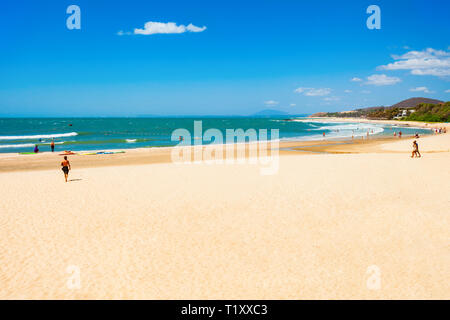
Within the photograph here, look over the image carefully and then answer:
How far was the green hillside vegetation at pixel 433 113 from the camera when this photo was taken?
109719 millimetres

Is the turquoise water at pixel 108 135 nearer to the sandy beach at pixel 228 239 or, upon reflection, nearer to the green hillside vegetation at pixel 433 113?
the green hillside vegetation at pixel 433 113

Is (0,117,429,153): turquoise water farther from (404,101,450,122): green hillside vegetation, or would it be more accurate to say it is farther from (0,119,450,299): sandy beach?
(0,119,450,299): sandy beach

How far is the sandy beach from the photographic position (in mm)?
6625

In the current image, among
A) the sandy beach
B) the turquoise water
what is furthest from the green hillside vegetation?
the sandy beach

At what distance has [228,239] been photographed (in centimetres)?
896

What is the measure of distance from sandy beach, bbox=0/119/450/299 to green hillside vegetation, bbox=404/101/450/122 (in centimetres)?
11462

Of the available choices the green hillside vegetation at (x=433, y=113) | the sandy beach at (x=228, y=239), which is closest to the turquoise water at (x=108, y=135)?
the green hillside vegetation at (x=433, y=113)

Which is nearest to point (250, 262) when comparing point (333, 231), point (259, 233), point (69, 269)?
point (259, 233)

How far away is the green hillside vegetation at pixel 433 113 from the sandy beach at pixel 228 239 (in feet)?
376
